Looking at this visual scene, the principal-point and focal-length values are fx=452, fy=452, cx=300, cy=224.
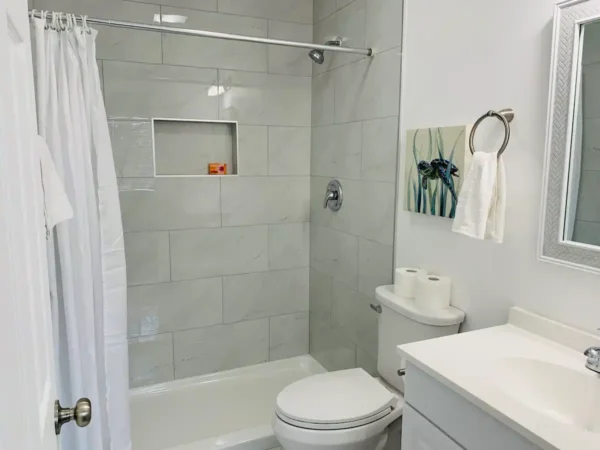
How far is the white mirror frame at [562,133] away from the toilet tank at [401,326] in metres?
0.45

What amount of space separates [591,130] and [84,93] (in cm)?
166

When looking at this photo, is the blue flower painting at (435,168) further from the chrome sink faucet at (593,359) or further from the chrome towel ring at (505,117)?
the chrome sink faucet at (593,359)

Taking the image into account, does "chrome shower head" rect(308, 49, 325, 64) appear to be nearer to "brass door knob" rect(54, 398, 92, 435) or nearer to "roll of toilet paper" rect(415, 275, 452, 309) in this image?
"roll of toilet paper" rect(415, 275, 452, 309)

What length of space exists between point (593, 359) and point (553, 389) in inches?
5.7

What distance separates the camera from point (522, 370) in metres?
1.27

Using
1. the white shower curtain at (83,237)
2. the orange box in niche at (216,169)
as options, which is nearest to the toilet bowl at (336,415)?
the white shower curtain at (83,237)

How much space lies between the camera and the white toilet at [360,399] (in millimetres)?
1619

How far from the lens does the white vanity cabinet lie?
1.02m

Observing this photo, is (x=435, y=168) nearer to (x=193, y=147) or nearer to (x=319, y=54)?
(x=319, y=54)

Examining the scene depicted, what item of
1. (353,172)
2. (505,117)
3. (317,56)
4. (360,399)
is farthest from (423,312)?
(317,56)

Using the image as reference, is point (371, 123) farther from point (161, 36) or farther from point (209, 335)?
point (209, 335)

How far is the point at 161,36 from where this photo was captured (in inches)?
93.3

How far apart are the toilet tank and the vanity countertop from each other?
0.80 ft

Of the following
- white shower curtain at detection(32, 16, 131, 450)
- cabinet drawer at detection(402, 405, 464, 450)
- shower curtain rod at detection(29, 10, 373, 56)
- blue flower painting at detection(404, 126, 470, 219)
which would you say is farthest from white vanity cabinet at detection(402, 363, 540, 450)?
shower curtain rod at detection(29, 10, 373, 56)
